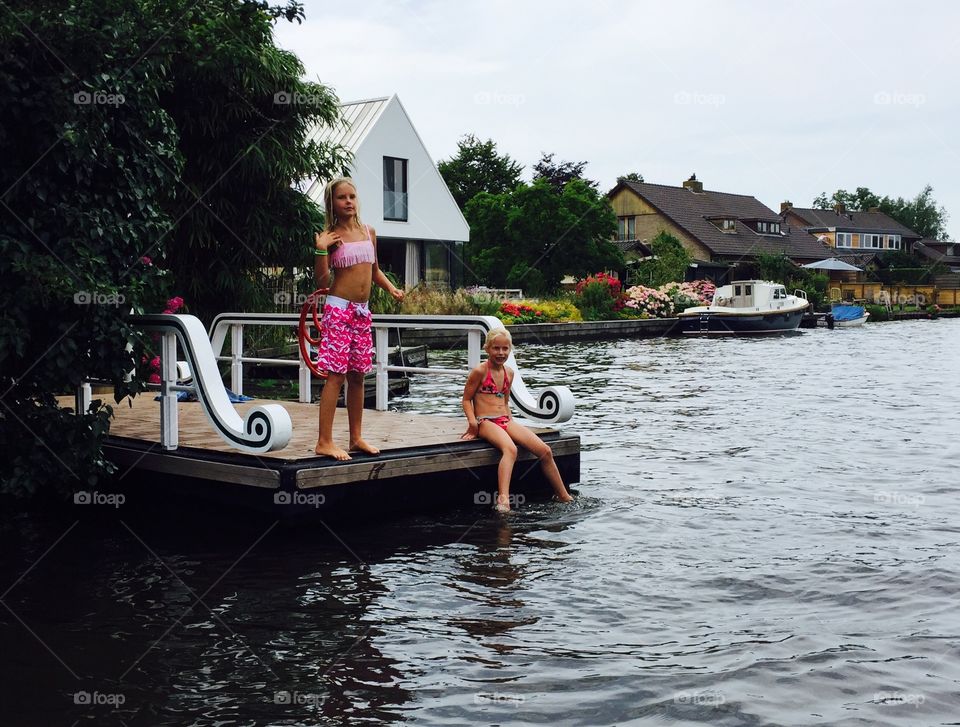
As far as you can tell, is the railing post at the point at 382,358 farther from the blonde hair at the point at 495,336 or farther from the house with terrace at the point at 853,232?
the house with terrace at the point at 853,232

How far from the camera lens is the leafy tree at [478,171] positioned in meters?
67.0

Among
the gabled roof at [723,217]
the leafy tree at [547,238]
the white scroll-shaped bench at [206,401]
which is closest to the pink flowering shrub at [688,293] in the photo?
the leafy tree at [547,238]

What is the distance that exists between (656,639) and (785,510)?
12.5ft

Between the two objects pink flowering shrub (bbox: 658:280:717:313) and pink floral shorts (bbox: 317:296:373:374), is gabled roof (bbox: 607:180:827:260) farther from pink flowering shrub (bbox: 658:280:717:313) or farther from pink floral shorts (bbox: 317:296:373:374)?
pink floral shorts (bbox: 317:296:373:374)

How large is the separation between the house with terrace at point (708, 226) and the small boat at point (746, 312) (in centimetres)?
1434

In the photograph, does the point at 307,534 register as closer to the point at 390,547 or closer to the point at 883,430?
the point at 390,547

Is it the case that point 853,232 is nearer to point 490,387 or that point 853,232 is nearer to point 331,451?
point 490,387

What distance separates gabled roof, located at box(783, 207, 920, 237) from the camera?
91250 millimetres

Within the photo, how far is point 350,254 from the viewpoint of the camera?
7430mm

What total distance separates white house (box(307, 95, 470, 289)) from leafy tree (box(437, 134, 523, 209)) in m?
27.1

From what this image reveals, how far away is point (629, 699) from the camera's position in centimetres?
482

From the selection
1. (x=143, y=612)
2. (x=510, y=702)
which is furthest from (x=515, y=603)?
(x=143, y=612)

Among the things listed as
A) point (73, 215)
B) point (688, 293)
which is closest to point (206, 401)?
point (73, 215)

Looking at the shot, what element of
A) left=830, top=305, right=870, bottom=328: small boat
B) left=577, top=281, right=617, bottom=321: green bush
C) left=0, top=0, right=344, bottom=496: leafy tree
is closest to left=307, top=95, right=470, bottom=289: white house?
left=577, top=281, right=617, bottom=321: green bush
